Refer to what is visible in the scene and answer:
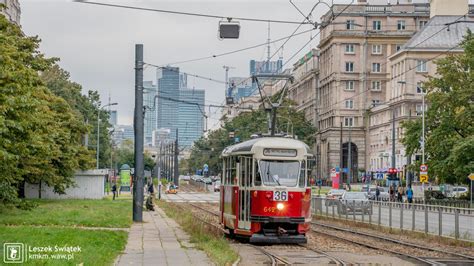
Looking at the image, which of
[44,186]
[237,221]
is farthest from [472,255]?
[44,186]

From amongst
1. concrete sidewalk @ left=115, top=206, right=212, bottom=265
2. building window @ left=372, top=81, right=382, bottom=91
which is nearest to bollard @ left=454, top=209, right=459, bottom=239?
concrete sidewalk @ left=115, top=206, right=212, bottom=265

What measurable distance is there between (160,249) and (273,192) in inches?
183

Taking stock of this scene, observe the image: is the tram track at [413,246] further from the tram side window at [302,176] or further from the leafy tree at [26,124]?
the leafy tree at [26,124]

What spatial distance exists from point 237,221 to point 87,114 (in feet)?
269

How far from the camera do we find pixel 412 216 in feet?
109

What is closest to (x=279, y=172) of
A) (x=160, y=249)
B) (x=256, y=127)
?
(x=160, y=249)

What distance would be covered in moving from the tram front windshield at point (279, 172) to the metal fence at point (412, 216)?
5.63 metres

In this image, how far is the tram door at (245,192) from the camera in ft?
87.7

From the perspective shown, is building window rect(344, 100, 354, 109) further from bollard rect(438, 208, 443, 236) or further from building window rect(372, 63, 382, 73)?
bollard rect(438, 208, 443, 236)

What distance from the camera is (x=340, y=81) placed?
12712 cm

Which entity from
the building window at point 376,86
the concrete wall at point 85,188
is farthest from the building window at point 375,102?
the concrete wall at point 85,188

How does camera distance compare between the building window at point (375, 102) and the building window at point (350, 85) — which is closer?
the building window at point (375, 102)

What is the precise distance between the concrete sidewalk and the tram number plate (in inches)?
110

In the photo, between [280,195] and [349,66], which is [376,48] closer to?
[349,66]
